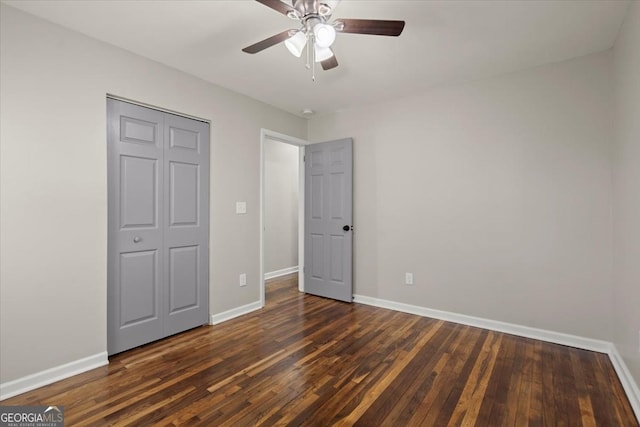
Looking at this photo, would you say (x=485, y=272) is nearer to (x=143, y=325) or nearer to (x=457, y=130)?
(x=457, y=130)

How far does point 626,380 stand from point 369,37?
3.01 m

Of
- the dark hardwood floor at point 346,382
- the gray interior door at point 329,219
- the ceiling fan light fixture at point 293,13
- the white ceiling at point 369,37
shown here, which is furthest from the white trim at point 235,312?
the ceiling fan light fixture at point 293,13

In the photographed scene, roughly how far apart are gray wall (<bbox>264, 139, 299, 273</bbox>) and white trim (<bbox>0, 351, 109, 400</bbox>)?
3013 millimetres

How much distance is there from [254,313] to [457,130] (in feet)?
9.97

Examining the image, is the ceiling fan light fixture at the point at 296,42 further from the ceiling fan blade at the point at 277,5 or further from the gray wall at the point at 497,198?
the gray wall at the point at 497,198

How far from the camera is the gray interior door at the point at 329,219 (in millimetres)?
3889

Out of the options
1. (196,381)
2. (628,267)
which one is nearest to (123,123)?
(196,381)

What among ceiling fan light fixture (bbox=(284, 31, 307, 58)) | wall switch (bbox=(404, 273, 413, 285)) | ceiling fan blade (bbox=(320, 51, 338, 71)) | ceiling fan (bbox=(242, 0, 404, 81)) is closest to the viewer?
ceiling fan (bbox=(242, 0, 404, 81))

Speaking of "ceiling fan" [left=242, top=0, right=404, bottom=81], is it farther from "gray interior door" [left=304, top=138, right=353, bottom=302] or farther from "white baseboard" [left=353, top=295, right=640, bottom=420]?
"white baseboard" [left=353, top=295, right=640, bottom=420]

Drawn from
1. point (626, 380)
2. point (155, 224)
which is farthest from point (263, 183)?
point (626, 380)

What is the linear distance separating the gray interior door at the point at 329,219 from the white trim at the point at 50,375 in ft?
8.19

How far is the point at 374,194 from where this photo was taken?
12.4 ft

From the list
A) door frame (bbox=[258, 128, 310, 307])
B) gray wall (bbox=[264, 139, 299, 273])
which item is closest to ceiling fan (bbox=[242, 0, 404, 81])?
door frame (bbox=[258, 128, 310, 307])

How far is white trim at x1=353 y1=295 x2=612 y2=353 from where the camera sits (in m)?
2.55
